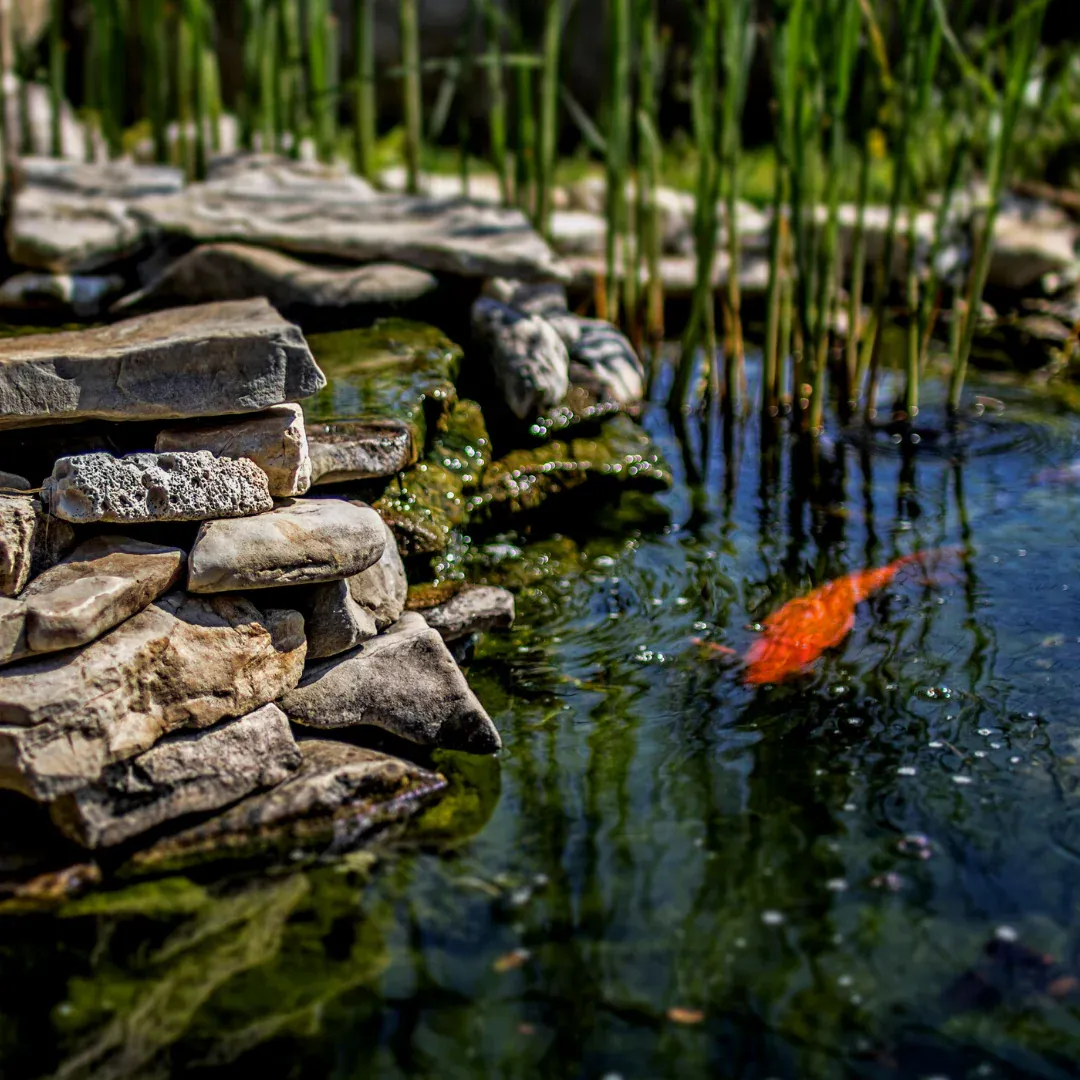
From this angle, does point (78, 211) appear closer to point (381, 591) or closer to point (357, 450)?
point (357, 450)

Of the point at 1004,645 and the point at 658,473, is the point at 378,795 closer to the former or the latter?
the point at 1004,645

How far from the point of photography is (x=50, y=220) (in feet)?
15.5

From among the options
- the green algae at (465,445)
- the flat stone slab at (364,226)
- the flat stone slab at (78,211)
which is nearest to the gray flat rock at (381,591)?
the green algae at (465,445)

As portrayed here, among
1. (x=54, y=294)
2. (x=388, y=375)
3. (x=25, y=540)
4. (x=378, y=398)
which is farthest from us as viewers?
(x=54, y=294)

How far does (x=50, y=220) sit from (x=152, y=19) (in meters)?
1.51

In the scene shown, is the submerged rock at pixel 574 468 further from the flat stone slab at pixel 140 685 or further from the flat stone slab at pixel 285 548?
the flat stone slab at pixel 140 685

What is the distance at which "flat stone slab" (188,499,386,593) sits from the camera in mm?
2688

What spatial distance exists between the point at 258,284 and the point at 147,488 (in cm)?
189

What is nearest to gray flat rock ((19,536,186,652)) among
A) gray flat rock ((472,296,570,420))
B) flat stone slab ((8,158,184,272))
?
gray flat rock ((472,296,570,420))

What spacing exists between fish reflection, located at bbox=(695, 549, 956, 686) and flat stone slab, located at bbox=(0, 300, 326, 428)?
133 cm

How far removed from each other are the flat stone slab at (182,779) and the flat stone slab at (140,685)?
1.2 inches

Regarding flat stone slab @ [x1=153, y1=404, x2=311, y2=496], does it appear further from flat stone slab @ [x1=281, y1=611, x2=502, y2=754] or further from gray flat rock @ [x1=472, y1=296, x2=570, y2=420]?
gray flat rock @ [x1=472, y1=296, x2=570, y2=420]

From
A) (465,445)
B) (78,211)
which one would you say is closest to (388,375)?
(465,445)

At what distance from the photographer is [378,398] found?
3.85m
